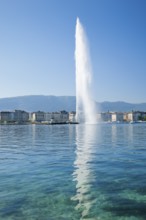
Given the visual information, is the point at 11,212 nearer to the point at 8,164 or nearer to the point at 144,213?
→ the point at 144,213

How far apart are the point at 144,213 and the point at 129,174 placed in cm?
627

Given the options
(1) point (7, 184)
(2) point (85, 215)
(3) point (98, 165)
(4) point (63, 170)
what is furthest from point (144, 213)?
(3) point (98, 165)

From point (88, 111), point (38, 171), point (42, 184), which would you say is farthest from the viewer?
point (88, 111)

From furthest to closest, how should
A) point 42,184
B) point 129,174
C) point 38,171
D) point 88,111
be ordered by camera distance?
point 88,111 → point 38,171 → point 129,174 → point 42,184

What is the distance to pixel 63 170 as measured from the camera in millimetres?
16812

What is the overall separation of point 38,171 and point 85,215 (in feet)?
25.6

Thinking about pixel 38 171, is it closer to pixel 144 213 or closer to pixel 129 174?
pixel 129 174

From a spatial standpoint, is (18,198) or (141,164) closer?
(18,198)

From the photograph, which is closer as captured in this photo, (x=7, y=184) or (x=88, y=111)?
(x=7, y=184)

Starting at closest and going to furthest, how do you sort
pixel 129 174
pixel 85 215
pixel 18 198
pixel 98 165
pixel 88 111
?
pixel 85 215 < pixel 18 198 < pixel 129 174 < pixel 98 165 < pixel 88 111

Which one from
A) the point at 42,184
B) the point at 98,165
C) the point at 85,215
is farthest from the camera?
the point at 98,165

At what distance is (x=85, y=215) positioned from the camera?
912 centimetres

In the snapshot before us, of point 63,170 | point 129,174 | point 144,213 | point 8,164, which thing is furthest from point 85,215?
point 8,164

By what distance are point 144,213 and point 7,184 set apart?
655 centimetres
